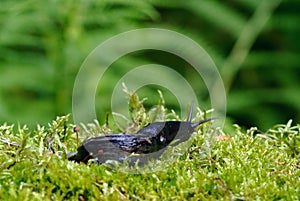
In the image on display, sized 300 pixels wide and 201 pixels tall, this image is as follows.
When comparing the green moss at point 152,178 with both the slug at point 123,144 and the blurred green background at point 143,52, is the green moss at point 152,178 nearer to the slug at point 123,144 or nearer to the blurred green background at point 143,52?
the slug at point 123,144

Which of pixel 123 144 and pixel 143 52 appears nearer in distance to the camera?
pixel 123 144

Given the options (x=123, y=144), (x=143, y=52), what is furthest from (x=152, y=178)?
(x=143, y=52)

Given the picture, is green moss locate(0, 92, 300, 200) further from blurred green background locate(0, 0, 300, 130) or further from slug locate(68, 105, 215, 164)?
blurred green background locate(0, 0, 300, 130)

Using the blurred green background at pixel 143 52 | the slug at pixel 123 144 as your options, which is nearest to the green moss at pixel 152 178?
the slug at pixel 123 144

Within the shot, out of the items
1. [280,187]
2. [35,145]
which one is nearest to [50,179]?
[35,145]

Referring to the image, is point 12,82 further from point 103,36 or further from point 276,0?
point 276,0

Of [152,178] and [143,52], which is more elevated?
[143,52]

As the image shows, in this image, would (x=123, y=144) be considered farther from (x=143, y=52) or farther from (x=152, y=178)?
(x=143, y=52)
